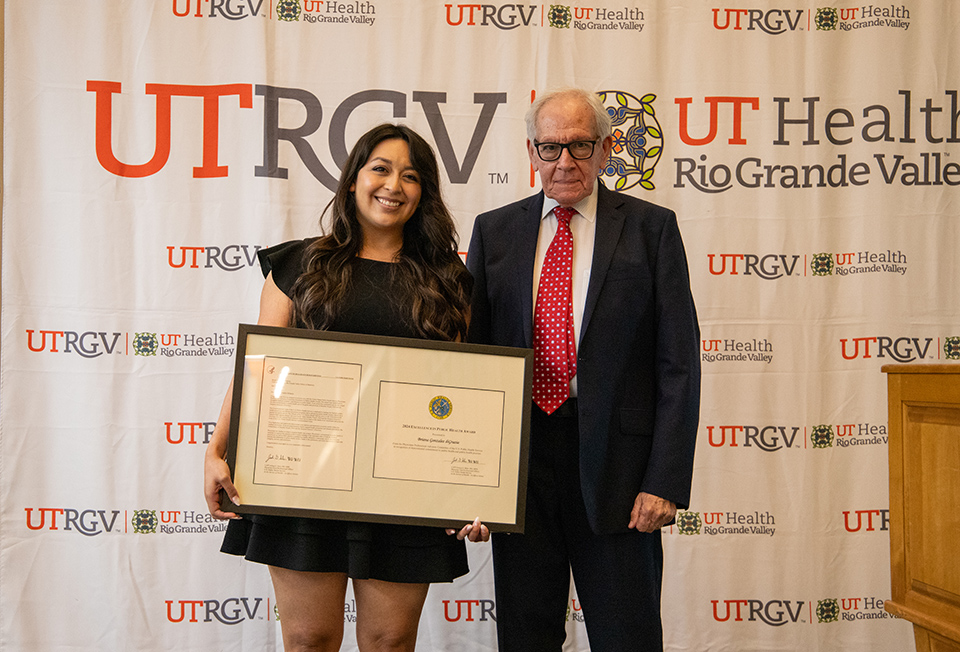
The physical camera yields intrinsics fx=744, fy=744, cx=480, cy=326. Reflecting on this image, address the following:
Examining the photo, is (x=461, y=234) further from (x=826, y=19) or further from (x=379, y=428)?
(x=826, y=19)

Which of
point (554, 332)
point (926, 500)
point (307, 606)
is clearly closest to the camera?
point (926, 500)

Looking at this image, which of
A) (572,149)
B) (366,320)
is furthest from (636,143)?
(366,320)

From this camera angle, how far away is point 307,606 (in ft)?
5.76

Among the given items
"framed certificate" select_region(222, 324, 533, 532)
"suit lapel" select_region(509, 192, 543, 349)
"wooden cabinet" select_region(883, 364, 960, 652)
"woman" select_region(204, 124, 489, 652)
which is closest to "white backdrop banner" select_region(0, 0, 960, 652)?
"suit lapel" select_region(509, 192, 543, 349)

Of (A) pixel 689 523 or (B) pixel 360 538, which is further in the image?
(A) pixel 689 523

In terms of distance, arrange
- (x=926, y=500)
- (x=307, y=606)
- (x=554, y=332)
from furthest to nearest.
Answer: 1. (x=554, y=332)
2. (x=307, y=606)
3. (x=926, y=500)

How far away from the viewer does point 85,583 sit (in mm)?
→ 2777

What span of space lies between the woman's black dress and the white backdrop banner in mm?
1070

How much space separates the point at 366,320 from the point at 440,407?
0.27 meters

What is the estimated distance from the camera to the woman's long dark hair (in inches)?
69.7

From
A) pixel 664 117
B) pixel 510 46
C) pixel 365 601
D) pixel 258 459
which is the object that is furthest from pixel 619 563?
pixel 510 46

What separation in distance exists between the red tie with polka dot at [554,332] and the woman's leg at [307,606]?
669 millimetres

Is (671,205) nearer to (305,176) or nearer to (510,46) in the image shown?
(510,46)

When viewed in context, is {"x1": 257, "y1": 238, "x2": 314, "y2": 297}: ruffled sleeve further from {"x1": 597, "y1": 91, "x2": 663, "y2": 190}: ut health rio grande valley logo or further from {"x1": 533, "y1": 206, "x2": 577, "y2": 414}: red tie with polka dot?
{"x1": 597, "y1": 91, "x2": 663, "y2": 190}: ut health rio grande valley logo
